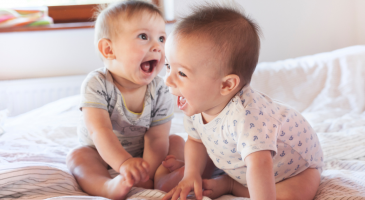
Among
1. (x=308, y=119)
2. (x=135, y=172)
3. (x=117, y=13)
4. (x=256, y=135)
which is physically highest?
(x=117, y=13)

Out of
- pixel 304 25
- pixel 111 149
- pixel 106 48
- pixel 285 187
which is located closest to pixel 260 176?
pixel 285 187

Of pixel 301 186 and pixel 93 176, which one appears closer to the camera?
pixel 301 186

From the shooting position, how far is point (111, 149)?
0.86m

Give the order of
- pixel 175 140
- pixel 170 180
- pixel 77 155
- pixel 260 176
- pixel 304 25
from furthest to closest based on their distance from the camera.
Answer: pixel 304 25 → pixel 175 140 → pixel 77 155 → pixel 170 180 → pixel 260 176

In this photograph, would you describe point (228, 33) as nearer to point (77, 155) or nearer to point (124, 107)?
point (124, 107)

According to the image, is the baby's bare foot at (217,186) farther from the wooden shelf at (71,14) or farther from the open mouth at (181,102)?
the wooden shelf at (71,14)

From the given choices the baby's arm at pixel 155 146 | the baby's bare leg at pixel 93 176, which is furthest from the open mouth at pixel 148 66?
the baby's bare leg at pixel 93 176

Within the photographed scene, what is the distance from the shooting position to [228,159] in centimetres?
82

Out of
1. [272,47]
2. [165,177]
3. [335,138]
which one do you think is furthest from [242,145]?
[272,47]

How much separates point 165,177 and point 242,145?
31 centimetres

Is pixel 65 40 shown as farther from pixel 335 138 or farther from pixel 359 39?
pixel 359 39

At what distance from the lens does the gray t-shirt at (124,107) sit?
38.4 inches

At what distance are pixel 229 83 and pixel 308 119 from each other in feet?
2.79

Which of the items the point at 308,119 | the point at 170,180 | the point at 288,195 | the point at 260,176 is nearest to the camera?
the point at 260,176
